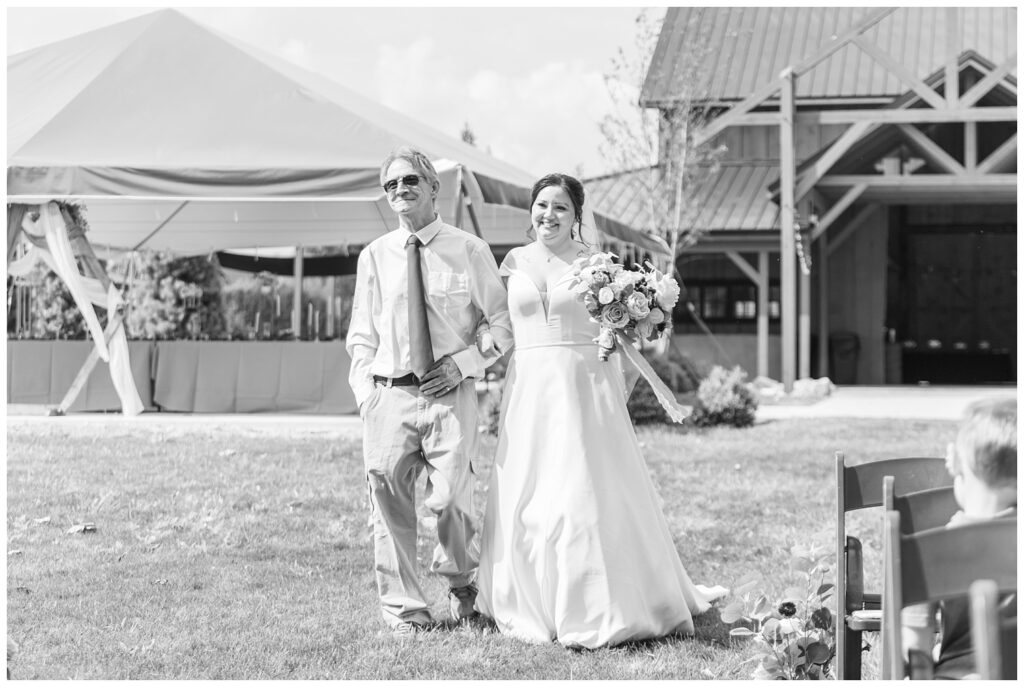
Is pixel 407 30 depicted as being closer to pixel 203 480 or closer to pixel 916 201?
pixel 916 201

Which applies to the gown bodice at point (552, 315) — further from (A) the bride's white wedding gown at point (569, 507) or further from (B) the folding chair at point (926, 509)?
(B) the folding chair at point (926, 509)

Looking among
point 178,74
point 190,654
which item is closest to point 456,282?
point 190,654

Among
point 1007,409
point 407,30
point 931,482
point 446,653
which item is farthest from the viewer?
point 407,30

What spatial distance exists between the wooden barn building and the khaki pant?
13.3 meters

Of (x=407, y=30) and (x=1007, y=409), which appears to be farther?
(x=407, y=30)

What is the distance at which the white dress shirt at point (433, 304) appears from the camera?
15.4ft

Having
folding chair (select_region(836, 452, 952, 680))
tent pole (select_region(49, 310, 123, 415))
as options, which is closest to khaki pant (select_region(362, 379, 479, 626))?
folding chair (select_region(836, 452, 952, 680))

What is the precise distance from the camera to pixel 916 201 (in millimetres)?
19734

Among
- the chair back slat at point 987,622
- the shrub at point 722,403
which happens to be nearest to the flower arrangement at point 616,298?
the chair back slat at point 987,622

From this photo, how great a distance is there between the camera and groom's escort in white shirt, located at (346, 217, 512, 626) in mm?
4656

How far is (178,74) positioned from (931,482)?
10312mm

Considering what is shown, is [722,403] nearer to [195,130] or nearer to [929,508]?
[195,130]

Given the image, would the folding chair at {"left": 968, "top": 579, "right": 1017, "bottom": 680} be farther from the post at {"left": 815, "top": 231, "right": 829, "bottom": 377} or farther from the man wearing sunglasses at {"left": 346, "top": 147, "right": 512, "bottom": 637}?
the post at {"left": 815, "top": 231, "right": 829, "bottom": 377}

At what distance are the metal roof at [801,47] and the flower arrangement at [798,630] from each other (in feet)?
53.4
